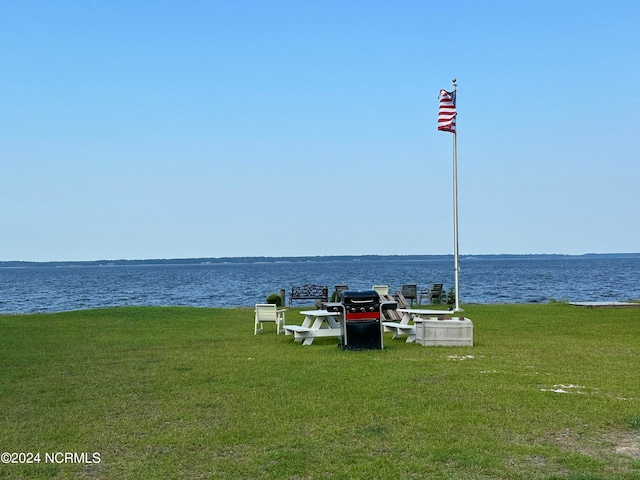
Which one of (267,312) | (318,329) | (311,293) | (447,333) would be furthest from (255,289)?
(447,333)

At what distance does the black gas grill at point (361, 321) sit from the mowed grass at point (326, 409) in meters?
0.35

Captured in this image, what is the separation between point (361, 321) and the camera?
1084cm

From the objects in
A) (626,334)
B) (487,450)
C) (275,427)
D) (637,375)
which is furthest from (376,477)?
(626,334)

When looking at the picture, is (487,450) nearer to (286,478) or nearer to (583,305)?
(286,478)

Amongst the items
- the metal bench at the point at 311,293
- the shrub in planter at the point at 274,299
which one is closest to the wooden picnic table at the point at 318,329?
the shrub in planter at the point at 274,299

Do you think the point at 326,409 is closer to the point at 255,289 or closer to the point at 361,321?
the point at 361,321

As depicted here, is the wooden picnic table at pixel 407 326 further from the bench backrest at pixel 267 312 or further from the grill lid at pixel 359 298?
the bench backrest at pixel 267 312

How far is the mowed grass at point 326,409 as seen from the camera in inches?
188

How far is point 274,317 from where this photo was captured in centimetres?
1380

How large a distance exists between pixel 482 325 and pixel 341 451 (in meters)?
10.6

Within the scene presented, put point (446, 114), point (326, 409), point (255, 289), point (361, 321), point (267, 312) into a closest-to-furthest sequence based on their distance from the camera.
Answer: point (326, 409) < point (361, 321) < point (267, 312) < point (446, 114) < point (255, 289)

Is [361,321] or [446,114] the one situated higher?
[446,114]

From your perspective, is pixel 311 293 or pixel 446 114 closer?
pixel 446 114

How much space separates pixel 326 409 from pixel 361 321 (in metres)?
4.47
